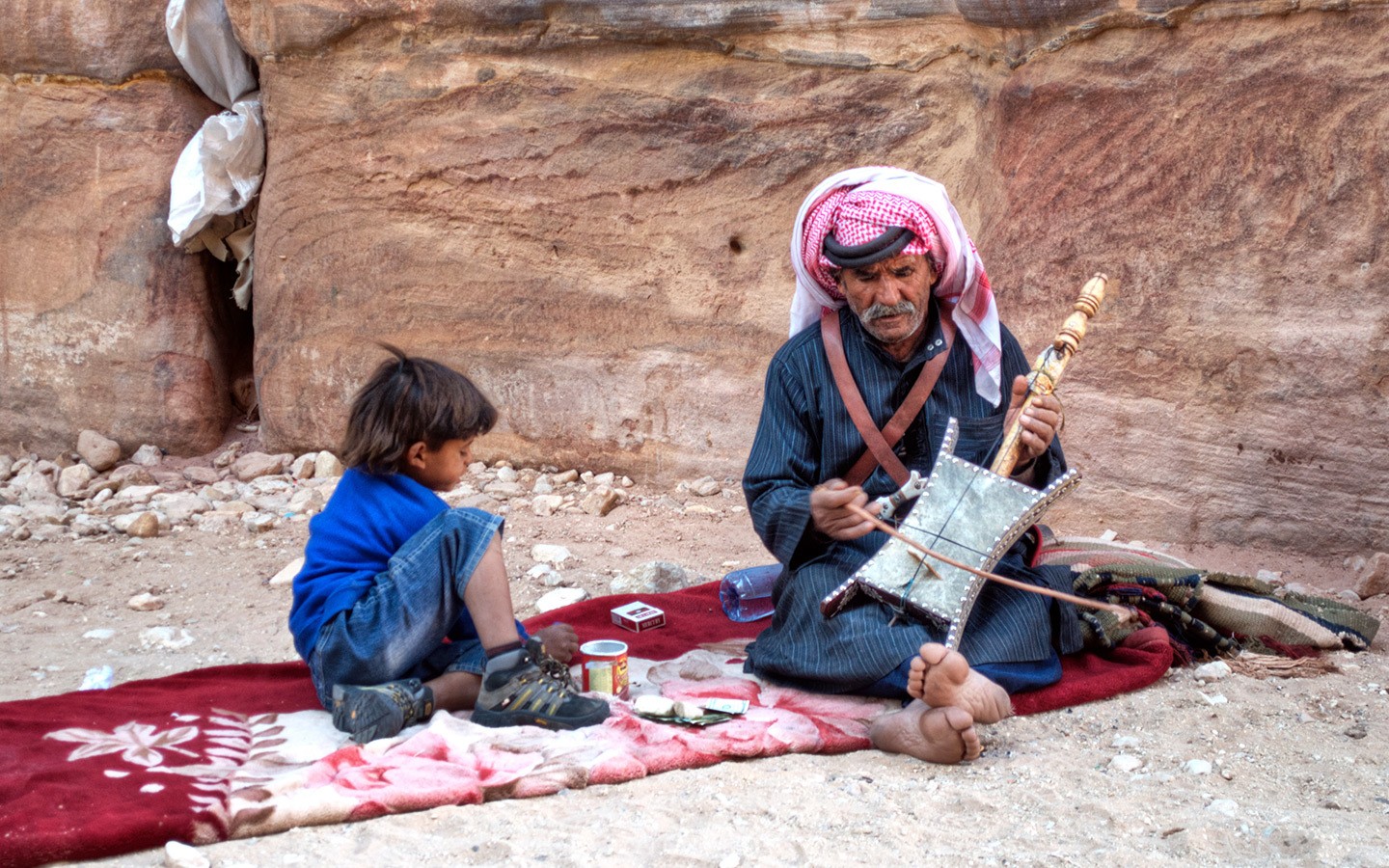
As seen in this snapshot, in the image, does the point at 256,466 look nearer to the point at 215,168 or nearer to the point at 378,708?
the point at 215,168

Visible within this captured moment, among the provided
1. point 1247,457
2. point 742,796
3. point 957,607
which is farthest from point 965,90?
point 742,796

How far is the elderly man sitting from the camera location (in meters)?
3.19

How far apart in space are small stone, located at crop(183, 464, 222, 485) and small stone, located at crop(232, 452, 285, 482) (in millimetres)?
93

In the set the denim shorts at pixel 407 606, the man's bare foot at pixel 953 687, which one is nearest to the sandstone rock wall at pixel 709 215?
the man's bare foot at pixel 953 687

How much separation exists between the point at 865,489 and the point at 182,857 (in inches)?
71.6

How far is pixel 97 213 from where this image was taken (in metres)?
6.16

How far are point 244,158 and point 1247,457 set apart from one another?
4.52 m

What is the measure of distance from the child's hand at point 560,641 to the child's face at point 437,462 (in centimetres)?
56

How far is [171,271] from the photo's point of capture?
6.19m

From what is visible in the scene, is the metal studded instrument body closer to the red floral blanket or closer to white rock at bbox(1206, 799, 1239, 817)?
the red floral blanket

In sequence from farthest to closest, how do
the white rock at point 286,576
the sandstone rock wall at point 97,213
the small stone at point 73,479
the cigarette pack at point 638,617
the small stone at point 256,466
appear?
the sandstone rock wall at point 97,213 → the small stone at point 256,466 → the small stone at point 73,479 → the white rock at point 286,576 → the cigarette pack at point 638,617

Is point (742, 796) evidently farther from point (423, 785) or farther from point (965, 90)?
point (965, 90)

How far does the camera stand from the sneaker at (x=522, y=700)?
304 cm

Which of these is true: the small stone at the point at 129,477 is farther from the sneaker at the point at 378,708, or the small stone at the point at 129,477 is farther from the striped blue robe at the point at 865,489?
the striped blue robe at the point at 865,489
